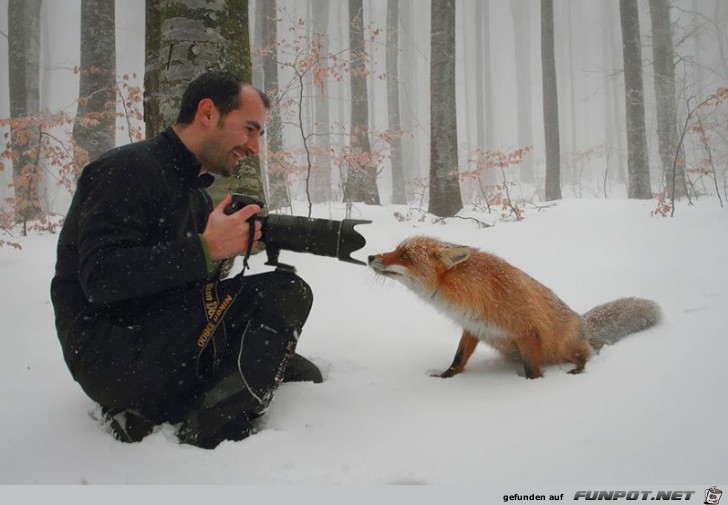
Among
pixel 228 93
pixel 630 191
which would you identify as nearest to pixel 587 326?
pixel 228 93

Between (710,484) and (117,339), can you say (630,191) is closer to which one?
(710,484)

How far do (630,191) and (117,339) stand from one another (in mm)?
13331

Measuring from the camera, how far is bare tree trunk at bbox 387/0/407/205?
16.4 meters

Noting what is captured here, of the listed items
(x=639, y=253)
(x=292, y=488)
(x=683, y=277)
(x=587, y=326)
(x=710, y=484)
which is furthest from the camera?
(x=639, y=253)

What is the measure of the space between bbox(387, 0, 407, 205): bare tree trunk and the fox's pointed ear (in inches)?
525

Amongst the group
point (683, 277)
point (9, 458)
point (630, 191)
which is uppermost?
point (630, 191)

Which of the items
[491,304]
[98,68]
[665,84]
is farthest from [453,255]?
[665,84]

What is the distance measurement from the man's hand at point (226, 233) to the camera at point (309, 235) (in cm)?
18

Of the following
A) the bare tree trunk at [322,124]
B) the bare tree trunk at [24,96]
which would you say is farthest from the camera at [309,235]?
the bare tree trunk at [322,124]

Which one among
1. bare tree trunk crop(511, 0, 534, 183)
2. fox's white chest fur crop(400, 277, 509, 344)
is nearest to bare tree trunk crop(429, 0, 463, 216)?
fox's white chest fur crop(400, 277, 509, 344)

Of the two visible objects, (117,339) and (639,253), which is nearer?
(117,339)

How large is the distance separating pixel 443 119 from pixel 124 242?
26.8ft

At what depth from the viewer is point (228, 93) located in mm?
2254

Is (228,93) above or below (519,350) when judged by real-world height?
above
